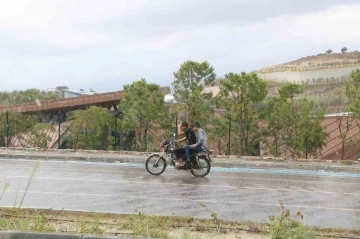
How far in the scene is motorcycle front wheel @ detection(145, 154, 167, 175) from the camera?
16.8 metres

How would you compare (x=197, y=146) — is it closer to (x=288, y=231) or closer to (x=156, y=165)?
(x=156, y=165)

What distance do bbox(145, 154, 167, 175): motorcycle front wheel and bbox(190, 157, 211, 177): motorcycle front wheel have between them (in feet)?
2.91

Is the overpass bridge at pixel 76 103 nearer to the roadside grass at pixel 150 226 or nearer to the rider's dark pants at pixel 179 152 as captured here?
the rider's dark pants at pixel 179 152

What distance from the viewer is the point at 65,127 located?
89.9ft

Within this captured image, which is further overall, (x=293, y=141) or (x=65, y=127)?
(x=65, y=127)

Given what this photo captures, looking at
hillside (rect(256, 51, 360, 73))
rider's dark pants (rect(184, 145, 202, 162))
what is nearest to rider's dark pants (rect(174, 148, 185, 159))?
rider's dark pants (rect(184, 145, 202, 162))

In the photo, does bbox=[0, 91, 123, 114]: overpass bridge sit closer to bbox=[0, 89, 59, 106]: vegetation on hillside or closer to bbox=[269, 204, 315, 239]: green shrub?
bbox=[0, 89, 59, 106]: vegetation on hillside

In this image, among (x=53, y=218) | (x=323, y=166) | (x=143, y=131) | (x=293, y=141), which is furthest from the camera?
(x=143, y=131)

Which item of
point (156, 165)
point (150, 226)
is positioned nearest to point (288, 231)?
point (150, 226)

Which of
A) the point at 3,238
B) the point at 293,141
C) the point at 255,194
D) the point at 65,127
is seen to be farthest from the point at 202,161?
the point at 65,127

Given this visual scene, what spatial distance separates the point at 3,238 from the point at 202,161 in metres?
9.93

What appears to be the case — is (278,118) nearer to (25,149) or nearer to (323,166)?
(323,166)

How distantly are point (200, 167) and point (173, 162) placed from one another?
2.78ft

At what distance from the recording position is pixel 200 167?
16.7m
